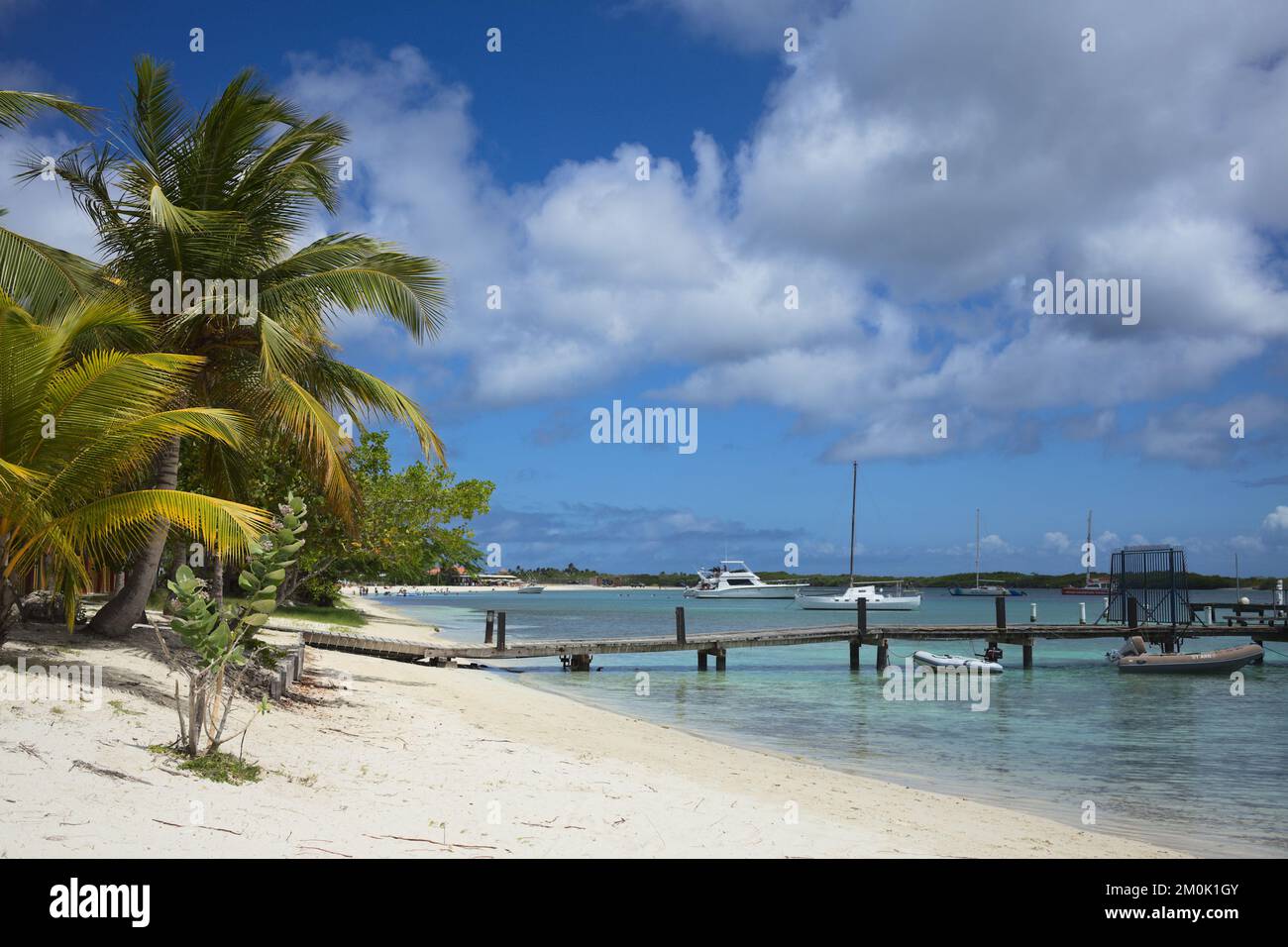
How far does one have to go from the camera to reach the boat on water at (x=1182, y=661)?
94.6ft

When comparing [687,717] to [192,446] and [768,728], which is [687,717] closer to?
[768,728]

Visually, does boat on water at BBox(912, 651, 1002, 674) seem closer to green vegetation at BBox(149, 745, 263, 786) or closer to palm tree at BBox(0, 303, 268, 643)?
palm tree at BBox(0, 303, 268, 643)

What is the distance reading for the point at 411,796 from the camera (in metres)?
7.59

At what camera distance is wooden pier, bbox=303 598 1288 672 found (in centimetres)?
2356

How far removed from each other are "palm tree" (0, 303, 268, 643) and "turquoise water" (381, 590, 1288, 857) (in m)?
9.81

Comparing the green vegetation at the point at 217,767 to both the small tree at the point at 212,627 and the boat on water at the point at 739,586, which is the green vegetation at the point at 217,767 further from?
the boat on water at the point at 739,586

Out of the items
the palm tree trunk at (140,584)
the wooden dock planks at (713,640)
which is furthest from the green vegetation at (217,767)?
the wooden dock planks at (713,640)

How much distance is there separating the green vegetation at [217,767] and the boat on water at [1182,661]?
28.8 meters

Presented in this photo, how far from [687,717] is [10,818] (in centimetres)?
1464

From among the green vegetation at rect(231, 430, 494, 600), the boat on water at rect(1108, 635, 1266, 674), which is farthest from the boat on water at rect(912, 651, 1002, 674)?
the green vegetation at rect(231, 430, 494, 600)

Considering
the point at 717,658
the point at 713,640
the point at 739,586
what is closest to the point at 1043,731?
the point at 713,640

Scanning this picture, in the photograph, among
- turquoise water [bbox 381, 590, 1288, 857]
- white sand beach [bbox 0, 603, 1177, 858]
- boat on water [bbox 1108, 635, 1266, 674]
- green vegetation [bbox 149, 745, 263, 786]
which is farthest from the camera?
boat on water [bbox 1108, 635, 1266, 674]

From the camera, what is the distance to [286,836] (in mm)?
5902
